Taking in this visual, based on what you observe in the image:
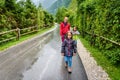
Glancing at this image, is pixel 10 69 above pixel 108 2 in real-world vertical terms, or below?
below

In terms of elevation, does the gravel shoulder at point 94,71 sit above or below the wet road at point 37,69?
below

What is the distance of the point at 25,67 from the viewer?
8.67m

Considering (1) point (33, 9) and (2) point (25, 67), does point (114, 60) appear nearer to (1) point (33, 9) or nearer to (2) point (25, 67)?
(2) point (25, 67)

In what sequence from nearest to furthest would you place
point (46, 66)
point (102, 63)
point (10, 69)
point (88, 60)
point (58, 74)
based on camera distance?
1. point (58, 74)
2. point (10, 69)
3. point (46, 66)
4. point (102, 63)
5. point (88, 60)

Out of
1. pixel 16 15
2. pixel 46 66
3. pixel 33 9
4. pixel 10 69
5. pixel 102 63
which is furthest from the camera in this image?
pixel 33 9

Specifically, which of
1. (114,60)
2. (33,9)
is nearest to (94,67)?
(114,60)

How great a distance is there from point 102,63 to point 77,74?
229 cm

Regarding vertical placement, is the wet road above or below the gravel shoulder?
above

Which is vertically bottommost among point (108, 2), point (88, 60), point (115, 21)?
point (88, 60)

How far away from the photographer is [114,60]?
28.9 feet

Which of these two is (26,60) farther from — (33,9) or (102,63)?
(33,9)

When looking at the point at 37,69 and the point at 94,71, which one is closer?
the point at 94,71

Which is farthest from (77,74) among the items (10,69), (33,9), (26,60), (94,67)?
(33,9)

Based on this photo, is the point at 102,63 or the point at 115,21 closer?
the point at 115,21
